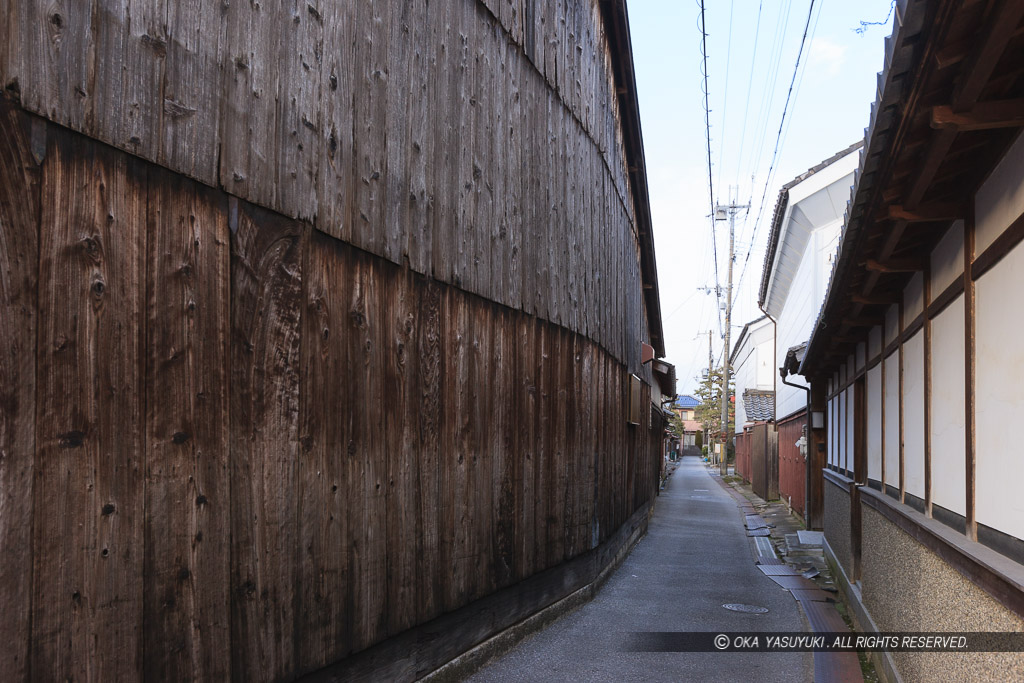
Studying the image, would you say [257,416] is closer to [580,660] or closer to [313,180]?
[313,180]

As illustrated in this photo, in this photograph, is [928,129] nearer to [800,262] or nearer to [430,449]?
[430,449]

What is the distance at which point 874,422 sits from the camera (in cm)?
831

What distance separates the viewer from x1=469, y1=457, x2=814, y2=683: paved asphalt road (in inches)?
256

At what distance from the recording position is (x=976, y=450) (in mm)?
4203

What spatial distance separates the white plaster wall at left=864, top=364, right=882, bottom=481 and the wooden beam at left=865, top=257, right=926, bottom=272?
7.61 feet

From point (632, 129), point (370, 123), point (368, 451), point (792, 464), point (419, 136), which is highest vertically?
point (632, 129)

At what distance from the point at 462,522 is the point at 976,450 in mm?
3329

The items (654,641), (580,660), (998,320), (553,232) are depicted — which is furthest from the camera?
(553,232)

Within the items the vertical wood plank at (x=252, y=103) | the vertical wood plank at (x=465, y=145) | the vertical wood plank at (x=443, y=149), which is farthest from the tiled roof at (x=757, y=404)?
the vertical wood plank at (x=252, y=103)

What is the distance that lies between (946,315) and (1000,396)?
141 centimetres

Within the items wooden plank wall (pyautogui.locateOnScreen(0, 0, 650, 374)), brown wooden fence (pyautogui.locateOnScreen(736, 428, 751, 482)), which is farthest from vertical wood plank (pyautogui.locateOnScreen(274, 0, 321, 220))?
brown wooden fence (pyautogui.locateOnScreen(736, 428, 751, 482))

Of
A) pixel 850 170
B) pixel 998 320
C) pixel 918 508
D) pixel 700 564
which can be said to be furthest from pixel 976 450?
pixel 850 170

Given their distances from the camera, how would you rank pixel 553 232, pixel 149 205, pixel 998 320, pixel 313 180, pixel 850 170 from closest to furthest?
pixel 149 205
pixel 998 320
pixel 313 180
pixel 553 232
pixel 850 170

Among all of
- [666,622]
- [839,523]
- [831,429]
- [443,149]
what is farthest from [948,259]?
[831,429]
